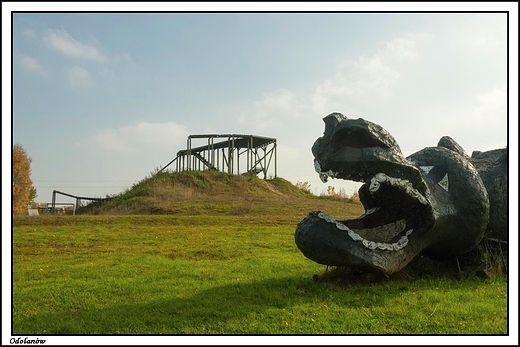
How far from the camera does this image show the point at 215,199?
2517 centimetres

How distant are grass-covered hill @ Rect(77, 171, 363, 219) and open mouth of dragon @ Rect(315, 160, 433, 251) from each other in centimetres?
1396

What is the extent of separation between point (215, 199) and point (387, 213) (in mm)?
18956

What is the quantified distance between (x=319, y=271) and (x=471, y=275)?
98.2 inches

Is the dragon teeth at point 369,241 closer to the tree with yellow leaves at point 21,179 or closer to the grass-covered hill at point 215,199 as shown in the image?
the grass-covered hill at point 215,199

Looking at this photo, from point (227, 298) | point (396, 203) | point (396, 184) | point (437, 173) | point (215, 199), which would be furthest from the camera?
point (215, 199)

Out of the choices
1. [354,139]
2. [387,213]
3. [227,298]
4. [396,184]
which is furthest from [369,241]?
[227,298]

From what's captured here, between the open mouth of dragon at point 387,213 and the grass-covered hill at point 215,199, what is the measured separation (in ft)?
45.8

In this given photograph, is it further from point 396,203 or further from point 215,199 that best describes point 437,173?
point 215,199

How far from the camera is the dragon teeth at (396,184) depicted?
18.3 ft

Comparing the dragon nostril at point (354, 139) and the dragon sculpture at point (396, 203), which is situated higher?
the dragon nostril at point (354, 139)

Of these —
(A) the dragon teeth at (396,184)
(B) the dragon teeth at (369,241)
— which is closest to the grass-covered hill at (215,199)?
(B) the dragon teeth at (369,241)

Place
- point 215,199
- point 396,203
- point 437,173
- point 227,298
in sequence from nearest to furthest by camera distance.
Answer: point 227,298
point 396,203
point 437,173
point 215,199

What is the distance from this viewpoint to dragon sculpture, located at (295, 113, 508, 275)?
18.7ft

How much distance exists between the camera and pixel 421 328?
485 centimetres
